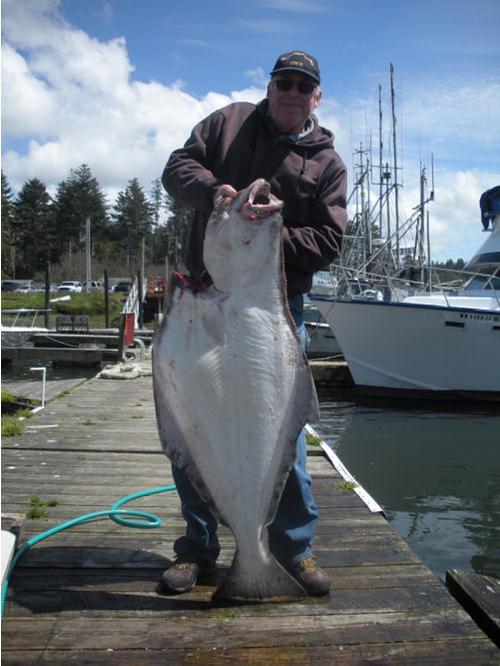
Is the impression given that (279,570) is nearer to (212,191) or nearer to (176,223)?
(212,191)

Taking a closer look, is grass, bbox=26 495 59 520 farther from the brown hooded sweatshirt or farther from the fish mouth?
the fish mouth

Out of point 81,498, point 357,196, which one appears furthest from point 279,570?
point 357,196

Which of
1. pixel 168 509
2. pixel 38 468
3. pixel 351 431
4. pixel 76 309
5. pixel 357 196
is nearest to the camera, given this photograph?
pixel 168 509

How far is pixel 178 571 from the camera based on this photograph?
276cm

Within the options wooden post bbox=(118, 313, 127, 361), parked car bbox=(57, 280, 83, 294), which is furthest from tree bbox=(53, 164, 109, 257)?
wooden post bbox=(118, 313, 127, 361)

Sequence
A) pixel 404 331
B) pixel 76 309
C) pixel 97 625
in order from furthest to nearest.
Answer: pixel 76 309 → pixel 404 331 → pixel 97 625

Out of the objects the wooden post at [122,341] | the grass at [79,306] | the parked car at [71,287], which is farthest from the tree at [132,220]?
the wooden post at [122,341]

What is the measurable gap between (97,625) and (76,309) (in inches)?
1521

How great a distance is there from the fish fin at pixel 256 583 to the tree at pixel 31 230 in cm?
7315

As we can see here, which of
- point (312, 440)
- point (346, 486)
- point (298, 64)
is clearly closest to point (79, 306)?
point (312, 440)

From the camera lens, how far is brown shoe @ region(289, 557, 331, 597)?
8.90 feet

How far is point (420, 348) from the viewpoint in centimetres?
1479

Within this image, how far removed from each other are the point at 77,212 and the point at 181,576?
7917 centimetres

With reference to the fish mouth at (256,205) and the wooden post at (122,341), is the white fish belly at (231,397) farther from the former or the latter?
the wooden post at (122,341)
